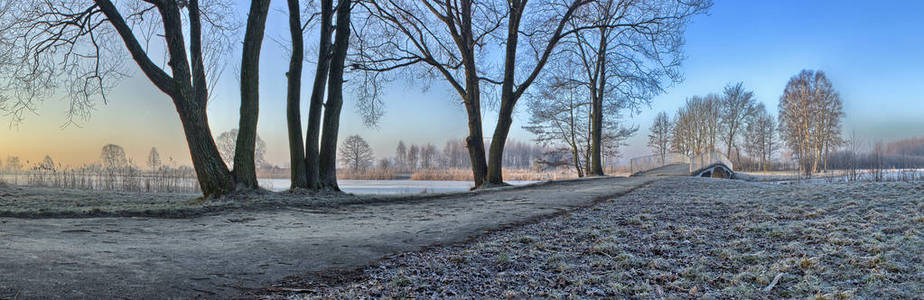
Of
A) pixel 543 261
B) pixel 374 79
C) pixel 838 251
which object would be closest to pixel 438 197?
pixel 374 79

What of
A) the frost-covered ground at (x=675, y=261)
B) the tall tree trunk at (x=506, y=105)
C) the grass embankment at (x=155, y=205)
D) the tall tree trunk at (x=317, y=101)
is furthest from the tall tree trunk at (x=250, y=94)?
the tall tree trunk at (x=506, y=105)

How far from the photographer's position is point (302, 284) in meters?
3.03

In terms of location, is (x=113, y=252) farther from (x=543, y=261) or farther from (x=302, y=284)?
(x=543, y=261)

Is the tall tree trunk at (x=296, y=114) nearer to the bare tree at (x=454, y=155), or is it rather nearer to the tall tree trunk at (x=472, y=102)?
the tall tree trunk at (x=472, y=102)

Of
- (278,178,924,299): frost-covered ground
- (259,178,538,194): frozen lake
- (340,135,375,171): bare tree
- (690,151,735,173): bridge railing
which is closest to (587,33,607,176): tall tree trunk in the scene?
(259,178,538,194): frozen lake

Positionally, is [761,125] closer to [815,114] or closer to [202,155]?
[815,114]

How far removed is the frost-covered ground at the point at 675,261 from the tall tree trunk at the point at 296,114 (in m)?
6.17

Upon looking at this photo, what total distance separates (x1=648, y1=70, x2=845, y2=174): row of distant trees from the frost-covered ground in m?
28.5

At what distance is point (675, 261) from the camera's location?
357 centimetres

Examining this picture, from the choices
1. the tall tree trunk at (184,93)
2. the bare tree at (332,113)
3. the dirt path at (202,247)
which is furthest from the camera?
the bare tree at (332,113)

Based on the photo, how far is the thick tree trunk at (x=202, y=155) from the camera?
8.23 metres

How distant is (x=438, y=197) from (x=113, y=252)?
263 inches

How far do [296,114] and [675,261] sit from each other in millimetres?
8291

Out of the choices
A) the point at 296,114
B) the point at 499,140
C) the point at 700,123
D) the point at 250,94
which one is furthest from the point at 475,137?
the point at 700,123
